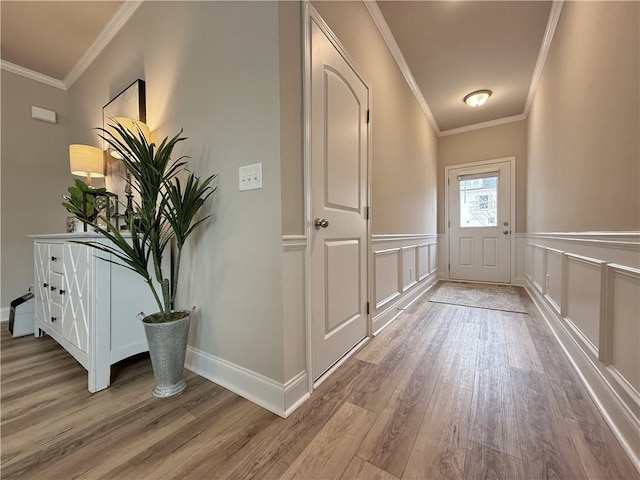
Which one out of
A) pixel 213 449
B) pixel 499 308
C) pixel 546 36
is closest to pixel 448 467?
pixel 213 449

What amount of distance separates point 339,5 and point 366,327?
7.06 ft

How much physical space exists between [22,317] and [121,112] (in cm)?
183

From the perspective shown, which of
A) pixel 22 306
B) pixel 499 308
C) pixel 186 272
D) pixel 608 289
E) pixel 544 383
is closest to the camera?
pixel 608 289

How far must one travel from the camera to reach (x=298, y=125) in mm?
1202

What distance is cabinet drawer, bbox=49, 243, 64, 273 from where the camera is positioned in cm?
155

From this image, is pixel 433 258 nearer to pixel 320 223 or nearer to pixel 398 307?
pixel 398 307

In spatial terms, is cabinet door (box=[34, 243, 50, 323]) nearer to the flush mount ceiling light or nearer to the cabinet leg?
the cabinet leg

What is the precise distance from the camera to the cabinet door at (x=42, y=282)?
1.74m

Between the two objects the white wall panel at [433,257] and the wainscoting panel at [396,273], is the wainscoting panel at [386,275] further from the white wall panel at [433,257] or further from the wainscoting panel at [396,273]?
the white wall panel at [433,257]

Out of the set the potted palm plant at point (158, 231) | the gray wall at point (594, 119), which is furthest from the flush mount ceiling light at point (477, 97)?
the potted palm plant at point (158, 231)

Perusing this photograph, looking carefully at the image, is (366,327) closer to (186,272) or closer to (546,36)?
(186,272)

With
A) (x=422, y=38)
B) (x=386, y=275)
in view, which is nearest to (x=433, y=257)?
(x=386, y=275)

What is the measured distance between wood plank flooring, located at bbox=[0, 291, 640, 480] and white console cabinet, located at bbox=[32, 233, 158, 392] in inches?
6.1

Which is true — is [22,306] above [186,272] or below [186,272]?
below
